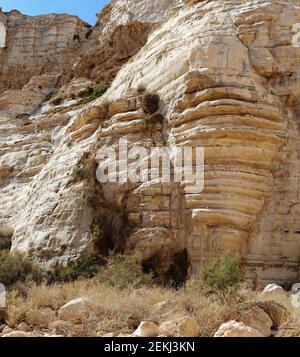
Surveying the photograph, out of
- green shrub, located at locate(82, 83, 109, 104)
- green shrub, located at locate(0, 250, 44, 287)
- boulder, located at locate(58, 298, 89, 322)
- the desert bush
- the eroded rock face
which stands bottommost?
green shrub, located at locate(0, 250, 44, 287)

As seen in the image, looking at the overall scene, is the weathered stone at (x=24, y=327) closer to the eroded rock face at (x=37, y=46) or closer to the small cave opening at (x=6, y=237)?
the small cave opening at (x=6, y=237)

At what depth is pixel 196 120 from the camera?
38.5 feet

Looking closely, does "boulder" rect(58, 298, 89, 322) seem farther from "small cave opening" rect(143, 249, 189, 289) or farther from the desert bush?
the desert bush

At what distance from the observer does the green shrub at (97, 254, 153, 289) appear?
962cm

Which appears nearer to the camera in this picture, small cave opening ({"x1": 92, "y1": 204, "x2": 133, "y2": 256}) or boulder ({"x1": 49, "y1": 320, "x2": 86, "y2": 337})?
boulder ({"x1": 49, "y1": 320, "x2": 86, "y2": 337})

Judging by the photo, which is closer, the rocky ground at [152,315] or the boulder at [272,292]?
the rocky ground at [152,315]

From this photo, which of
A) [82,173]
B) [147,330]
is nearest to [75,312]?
[147,330]

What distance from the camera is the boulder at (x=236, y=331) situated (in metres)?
6.02

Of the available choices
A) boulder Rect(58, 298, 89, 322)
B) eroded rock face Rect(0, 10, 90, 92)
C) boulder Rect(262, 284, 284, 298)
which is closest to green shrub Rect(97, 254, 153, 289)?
boulder Rect(58, 298, 89, 322)

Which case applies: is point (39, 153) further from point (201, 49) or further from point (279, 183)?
point (279, 183)

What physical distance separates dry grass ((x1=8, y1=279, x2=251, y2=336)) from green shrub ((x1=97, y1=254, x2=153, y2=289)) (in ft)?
1.80

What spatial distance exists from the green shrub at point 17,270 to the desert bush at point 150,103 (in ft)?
14.9

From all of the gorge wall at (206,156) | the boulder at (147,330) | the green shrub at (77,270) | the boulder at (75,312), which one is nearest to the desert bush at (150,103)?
the gorge wall at (206,156)

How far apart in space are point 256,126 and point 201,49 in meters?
2.57
